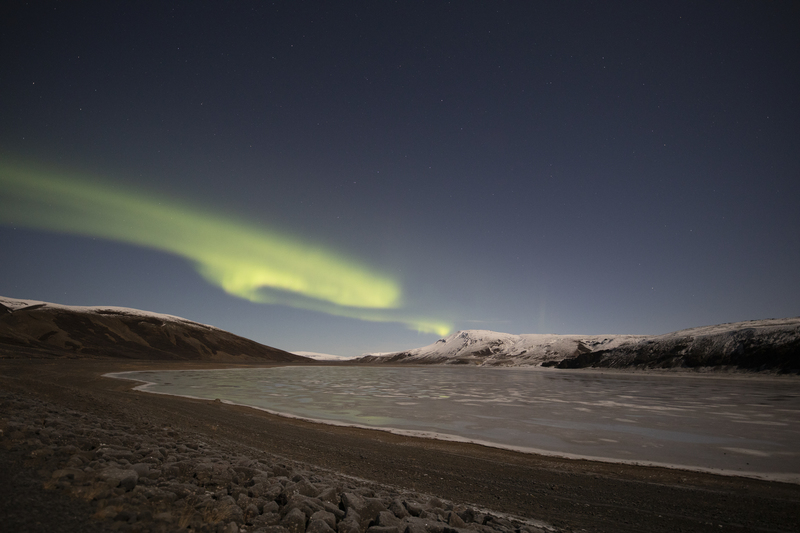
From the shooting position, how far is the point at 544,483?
28.0 ft

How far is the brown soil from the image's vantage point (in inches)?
260

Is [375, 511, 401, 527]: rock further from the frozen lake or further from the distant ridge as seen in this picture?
Answer: the distant ridge

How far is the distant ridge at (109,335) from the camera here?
4291 inches

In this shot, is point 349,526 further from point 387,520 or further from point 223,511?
point 223,511

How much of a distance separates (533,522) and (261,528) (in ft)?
15.6

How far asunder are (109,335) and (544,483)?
181448mm

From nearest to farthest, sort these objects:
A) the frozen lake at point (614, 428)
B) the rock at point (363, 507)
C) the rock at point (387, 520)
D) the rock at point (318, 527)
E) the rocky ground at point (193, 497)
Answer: the rocky ground at point (193, 497) < the rock at point (318, 527) < the rock at point (387, 520) < the rock at point (363, 507) < the frozen lake at point (614, 428)

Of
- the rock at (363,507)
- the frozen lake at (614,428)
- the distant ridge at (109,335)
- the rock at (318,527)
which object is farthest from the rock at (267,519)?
the distant ridge at (109,335)

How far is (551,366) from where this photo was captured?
15925 cm

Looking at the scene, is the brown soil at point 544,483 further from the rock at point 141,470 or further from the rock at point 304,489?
the rock at point 304,489

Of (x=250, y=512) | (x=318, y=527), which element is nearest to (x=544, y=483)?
(x=318, y=527)

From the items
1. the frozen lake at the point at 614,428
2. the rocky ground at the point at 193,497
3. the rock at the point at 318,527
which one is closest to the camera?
the rocky ground at the point at 193,497

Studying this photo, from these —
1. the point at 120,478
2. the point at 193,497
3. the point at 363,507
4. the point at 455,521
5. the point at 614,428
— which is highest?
the point at 120,478

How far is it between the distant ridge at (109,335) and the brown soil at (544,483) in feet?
317
